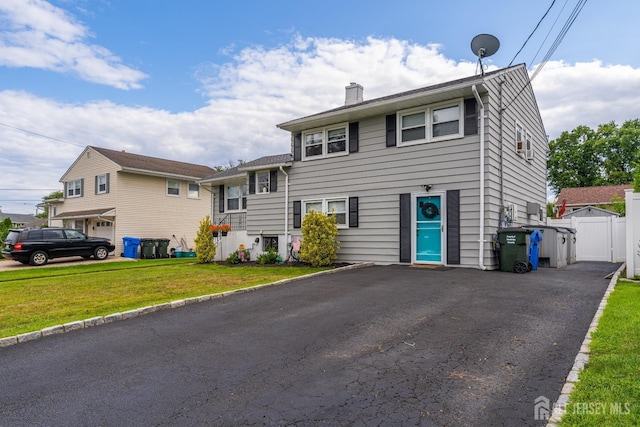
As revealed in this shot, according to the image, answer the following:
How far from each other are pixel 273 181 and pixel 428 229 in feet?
21.3

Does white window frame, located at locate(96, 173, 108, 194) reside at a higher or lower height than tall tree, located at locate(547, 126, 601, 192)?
lower

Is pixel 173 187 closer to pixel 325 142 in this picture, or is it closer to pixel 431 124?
pixel 325 142

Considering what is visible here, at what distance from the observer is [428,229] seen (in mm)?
10688

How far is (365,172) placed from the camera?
1196 centimetres

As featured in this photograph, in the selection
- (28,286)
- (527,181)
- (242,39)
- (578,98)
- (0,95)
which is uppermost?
(578,98)

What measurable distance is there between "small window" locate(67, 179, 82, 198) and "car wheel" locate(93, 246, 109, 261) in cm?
770

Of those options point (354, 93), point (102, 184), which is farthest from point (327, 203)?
point (102, 184)

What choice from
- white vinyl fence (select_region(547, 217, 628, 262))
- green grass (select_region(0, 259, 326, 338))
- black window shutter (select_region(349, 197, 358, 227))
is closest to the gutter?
green grass (select_region(0, 259, 326, 338))

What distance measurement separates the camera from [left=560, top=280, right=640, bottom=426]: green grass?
2.42m

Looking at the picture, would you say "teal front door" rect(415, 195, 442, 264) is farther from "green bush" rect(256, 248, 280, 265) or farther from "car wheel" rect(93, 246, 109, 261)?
"car wheel" rect(93, 246, 109, 261)

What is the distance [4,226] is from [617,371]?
117 ft

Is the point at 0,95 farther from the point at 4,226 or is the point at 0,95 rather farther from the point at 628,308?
the point at 628,308

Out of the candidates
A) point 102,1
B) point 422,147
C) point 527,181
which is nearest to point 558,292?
point 422,147

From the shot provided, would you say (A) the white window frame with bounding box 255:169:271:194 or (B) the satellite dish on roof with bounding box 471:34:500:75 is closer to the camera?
(B) the satellite dish on roof with bounding box 471:34:500:75
